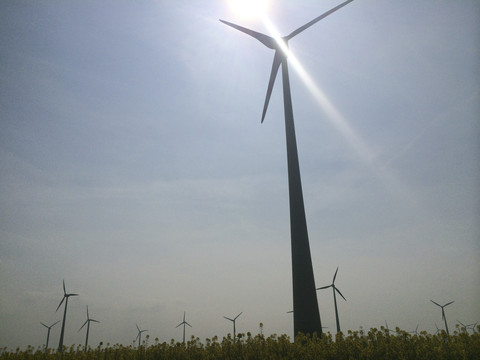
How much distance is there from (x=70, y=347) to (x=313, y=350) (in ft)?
49.8

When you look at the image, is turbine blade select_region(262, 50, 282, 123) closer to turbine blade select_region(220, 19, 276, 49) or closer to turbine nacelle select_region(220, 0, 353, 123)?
turbine nacelle select_region(220, 0, 353, 123)

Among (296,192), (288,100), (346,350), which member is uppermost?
(288,100)

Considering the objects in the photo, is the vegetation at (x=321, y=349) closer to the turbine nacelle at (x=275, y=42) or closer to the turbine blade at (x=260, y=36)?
the turbine nacelle at (x=275, y=42)

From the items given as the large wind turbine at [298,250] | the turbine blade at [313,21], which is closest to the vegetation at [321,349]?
the large wind turbine at [298,250]

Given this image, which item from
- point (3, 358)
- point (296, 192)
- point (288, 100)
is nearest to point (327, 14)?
point (288, 100)

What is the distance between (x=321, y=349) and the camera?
50.1 ft

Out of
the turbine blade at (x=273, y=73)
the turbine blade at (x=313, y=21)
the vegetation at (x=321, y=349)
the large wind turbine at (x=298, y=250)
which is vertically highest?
the turbine blade at (x=313, y=21)

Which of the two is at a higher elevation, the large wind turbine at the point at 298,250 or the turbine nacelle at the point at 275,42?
the turbine nacelle at the point at 275,42

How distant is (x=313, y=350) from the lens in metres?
14.7

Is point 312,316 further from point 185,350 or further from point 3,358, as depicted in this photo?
point 3,358

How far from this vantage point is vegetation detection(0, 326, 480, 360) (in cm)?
1355

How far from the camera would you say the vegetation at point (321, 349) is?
13.6m

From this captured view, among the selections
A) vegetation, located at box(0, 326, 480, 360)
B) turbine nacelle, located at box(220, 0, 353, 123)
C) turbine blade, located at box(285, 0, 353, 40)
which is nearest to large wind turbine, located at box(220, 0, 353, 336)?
turbine blade, located at box(285, 0, 353, 40)

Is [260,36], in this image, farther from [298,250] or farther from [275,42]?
[298,250]
